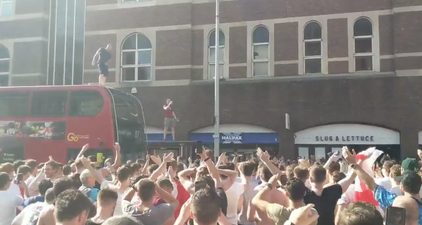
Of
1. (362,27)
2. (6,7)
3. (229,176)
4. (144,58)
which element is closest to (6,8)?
(6,7)

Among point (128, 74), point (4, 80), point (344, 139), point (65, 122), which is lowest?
point (344, 139)

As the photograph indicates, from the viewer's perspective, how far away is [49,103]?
1312 centimetres

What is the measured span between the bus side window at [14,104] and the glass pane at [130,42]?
978 centimetres

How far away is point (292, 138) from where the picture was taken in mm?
19922

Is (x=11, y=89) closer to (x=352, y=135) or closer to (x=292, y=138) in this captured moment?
(x=292, y=138)

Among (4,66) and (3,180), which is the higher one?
(4,66)

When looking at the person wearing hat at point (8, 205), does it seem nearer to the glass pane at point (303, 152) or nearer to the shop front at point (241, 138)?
the shop front at point (241, 138)

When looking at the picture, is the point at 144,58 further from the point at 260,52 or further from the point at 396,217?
the point at 396,217

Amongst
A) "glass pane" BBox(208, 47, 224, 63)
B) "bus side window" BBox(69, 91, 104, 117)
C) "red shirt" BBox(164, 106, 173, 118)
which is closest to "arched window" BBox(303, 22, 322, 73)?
"glass pane" BBox(208, 47, 224, 63)

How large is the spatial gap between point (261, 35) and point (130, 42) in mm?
6798

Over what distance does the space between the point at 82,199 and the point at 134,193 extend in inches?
61.3

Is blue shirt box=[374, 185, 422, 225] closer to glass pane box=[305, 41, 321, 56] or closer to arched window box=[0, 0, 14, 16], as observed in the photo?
glass pane box=[305, 41, 321, 56]

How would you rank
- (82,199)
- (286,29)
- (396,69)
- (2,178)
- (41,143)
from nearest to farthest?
(82,199)
(2,178)
(41,143)
(396,69)
(286,29)

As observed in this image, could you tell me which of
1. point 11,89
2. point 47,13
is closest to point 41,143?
point 11,89
